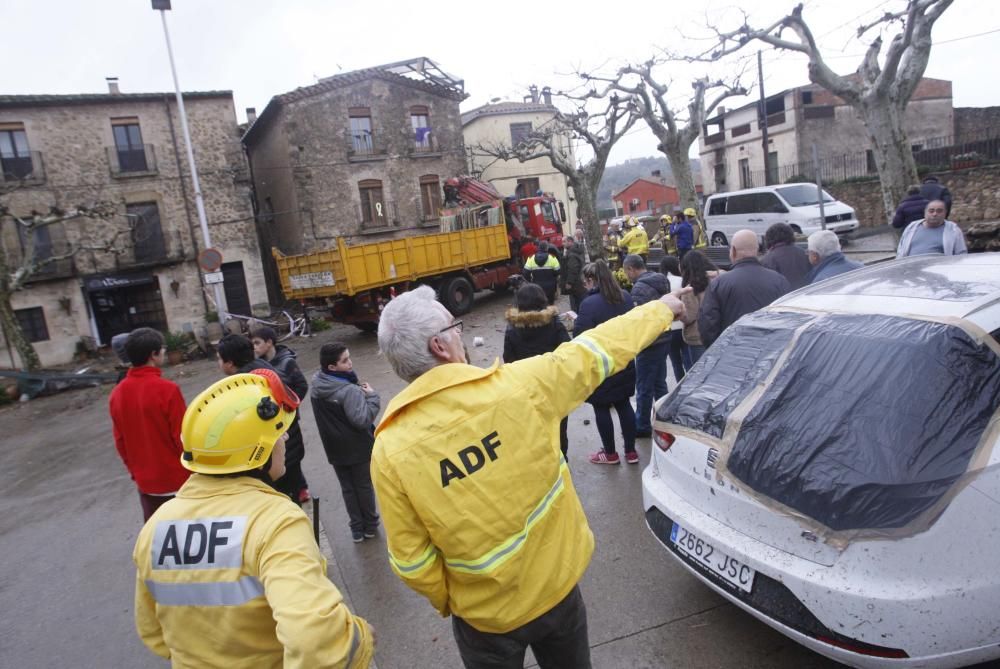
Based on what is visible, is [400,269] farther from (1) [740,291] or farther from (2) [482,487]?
(2) [482,487]

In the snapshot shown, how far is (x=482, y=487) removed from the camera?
5.60ft

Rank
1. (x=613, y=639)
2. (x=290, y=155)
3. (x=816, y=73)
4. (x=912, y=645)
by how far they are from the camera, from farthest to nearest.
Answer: (x=290, y=155) → (x=816, y=73) → (x=613, y=639) → (x=912, y=645)

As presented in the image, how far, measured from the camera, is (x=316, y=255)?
13352 millimetres

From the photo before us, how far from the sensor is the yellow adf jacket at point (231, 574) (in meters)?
1.47

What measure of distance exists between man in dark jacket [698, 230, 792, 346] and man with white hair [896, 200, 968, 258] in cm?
231

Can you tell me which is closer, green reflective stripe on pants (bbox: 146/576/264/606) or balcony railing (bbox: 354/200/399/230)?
green reflective stripe on pants (bbox: 146/576/264/606)

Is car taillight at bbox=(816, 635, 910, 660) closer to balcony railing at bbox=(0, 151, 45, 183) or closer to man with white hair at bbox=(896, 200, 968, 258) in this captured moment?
man with white hair at bbox=(896, 200, 968, 258)

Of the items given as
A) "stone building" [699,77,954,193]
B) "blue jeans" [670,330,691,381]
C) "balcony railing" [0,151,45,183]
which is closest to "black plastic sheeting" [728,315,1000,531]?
"blue jeans" [670,330,691,381]

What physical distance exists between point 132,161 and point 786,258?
21.4 m

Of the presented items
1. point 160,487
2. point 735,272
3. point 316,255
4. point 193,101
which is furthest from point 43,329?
point 735,272

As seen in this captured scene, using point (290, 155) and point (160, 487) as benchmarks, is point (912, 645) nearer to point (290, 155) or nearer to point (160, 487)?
point (160, 487)

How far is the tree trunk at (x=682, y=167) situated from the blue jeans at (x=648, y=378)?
1688 cm

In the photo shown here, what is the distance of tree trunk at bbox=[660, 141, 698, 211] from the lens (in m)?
20.8

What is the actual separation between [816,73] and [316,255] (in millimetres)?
11587
